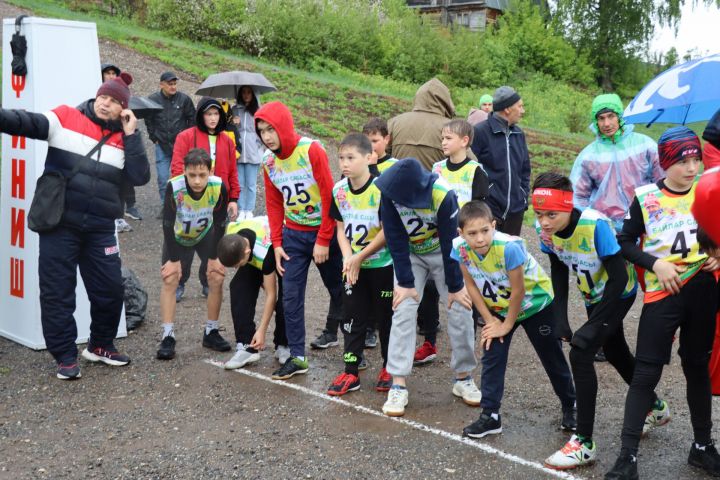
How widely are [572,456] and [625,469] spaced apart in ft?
1.17

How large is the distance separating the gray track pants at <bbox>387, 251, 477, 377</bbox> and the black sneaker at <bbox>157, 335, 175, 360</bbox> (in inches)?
81.5

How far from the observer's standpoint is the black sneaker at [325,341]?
23.2 ft

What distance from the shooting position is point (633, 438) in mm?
4312

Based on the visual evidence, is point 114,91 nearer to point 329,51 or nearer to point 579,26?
point 329,51

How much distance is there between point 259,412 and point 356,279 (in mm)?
1186

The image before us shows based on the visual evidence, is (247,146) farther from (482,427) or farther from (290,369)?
(482,427)

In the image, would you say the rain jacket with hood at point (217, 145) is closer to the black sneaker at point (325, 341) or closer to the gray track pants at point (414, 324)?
the black sneaker at point (325, 341)

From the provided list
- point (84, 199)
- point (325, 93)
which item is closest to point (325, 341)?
point (84, 199)

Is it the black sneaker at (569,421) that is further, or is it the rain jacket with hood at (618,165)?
the rain jacket with hood at (618,165)

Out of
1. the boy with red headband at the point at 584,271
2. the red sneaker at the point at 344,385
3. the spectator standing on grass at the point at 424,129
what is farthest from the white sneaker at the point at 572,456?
the spectator standing on grass at the point at 424,129

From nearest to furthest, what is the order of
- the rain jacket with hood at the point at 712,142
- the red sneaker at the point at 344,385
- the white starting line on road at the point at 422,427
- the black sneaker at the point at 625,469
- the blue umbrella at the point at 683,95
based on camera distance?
the black sneaker at the point at 625,469, the rain jacket with hood at the point at 712,142, the white starting line on road at the point at 422,427, the red sneaker at the point at 344,385, the blue umbrella at the point at 683,95

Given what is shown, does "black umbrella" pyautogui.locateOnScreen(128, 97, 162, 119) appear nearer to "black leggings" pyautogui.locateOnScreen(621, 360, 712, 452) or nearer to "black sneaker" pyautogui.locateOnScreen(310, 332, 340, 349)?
"black sneaker" pyautogui.locateOnScreen(310, 332, 340, 349)

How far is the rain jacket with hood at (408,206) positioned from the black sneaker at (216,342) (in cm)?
208

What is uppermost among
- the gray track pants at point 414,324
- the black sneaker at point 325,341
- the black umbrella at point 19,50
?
the black umbrella at point 19,50
